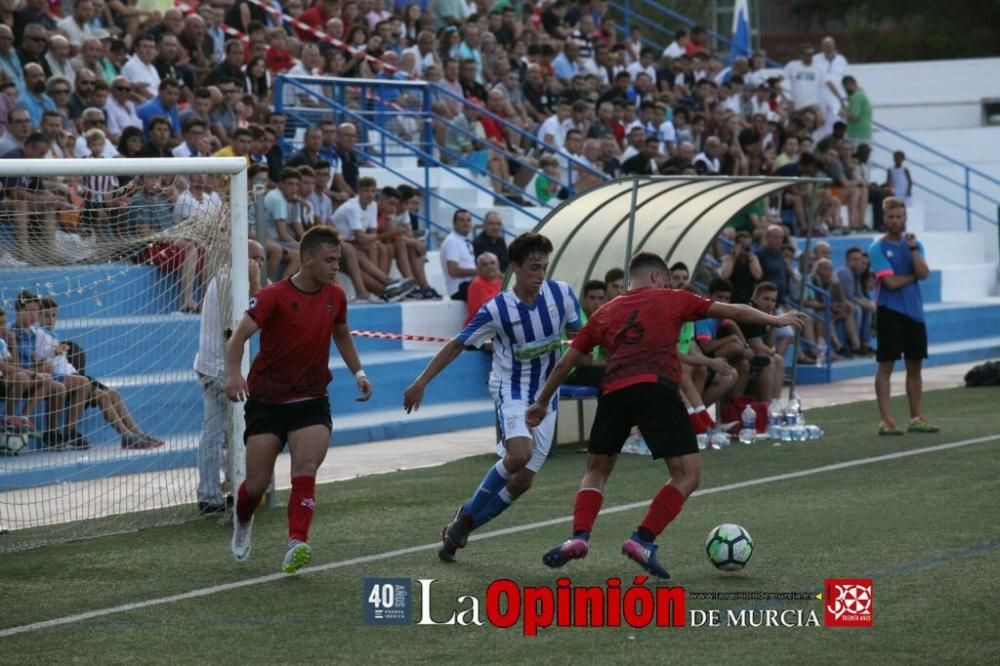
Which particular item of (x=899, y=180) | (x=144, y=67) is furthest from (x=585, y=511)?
(x=899, y=180)

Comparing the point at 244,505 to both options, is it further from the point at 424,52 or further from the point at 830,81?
the point at 830,81

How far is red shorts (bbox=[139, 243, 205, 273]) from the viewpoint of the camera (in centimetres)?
1295

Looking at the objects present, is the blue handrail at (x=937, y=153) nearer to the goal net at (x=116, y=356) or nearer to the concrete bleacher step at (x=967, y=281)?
the concrete bleacher step at (x=967, y=281)

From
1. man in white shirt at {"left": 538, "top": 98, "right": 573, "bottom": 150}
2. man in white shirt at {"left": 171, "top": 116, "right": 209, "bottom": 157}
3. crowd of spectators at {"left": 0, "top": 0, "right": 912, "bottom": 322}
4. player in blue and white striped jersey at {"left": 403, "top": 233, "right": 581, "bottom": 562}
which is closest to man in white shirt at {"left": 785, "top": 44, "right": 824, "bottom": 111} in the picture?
crowd of spectators at {"left": 0, "top": 0, "right": 912, "bottom": 322}

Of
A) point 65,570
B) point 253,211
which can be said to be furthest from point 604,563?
point 253,211

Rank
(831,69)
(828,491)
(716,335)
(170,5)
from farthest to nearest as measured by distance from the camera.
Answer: (831,69) < (170,5) < (716,335) < (828,491)

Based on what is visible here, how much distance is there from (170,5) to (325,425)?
539 inches

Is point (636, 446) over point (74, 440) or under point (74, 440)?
under

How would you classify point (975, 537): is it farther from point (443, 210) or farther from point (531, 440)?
point (443, 210)

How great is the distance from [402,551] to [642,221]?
750cm

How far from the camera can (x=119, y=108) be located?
727 inches

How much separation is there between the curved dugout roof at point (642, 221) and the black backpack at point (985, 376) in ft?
15.5

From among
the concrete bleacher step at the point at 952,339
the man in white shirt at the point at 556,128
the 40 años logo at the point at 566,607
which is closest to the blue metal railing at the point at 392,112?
the man in white shirt at the point at 556,128

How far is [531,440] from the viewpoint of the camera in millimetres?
9930
